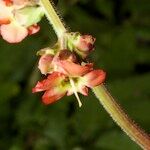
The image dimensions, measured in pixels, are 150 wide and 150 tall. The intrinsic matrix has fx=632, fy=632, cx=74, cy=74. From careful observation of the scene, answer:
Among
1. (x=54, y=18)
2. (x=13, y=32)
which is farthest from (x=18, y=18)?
(x=54, y=18)

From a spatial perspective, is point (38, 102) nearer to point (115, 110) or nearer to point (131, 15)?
point (131, 15)

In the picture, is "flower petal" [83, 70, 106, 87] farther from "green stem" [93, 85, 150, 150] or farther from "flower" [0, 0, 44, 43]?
"flower" [0, 0, 44, 43]

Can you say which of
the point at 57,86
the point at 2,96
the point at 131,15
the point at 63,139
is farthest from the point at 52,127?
the point at 57,86

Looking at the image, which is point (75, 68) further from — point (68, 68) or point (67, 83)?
point (67, 83)

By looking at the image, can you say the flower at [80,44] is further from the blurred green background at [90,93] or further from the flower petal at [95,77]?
the blurred green background at [90,93]

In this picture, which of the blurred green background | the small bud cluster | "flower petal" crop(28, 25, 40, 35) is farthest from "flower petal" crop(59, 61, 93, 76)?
the blurred green background

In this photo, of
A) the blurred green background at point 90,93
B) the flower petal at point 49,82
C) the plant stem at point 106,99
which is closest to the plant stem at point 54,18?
the plant stem at point 106,99

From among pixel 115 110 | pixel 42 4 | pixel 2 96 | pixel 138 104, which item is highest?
pixel 42 4

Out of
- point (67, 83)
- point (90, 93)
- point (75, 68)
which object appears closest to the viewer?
point (75, 68)
